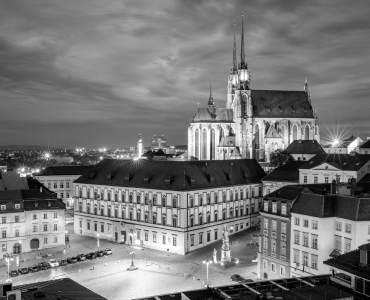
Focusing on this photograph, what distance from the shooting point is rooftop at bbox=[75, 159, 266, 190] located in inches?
3123

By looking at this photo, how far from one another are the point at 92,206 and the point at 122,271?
1225 inches

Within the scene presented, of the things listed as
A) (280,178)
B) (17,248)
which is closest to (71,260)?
(17,248)

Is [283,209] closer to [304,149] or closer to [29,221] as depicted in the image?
[29,221]

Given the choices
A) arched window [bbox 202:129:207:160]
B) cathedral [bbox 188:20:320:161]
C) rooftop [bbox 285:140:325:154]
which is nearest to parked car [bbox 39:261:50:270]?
rooftop [bbox 285:140:325:154]

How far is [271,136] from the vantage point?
156 meters

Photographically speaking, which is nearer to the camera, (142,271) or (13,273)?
(13,273)

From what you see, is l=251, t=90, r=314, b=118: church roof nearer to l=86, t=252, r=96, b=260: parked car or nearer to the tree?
the tree

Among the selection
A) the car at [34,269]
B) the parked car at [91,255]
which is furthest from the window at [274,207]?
the car at [34,269]

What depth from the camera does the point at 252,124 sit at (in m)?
157

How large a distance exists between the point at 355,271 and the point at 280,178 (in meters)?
61.3

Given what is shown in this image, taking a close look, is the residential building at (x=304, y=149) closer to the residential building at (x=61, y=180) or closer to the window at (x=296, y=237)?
the residential building at (x=61, y=180)

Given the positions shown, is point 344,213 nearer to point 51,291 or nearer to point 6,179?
point 51,291

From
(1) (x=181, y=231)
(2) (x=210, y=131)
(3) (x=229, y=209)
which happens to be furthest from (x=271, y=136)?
(1) (x=181, y=231)

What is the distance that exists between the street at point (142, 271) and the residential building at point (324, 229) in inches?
348
